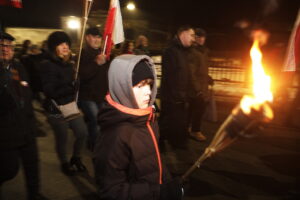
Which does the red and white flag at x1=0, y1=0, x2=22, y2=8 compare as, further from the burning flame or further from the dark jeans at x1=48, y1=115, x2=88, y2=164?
the burning flame

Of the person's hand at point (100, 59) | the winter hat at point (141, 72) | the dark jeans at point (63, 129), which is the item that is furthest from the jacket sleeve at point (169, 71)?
the winter hat at point (141, 72)

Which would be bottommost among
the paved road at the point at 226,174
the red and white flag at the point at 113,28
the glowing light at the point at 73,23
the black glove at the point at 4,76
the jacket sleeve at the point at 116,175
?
the paved road at the point at 226,174

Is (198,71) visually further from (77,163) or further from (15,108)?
(15,108)

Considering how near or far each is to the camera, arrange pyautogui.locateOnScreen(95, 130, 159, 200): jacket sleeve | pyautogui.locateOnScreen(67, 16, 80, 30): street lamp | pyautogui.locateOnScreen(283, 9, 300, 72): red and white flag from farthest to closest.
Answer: pyautogui.locateOnScreen(67, 16, 80, 30): street lamp
pyautogui.locateOnScreen(283, 9, 300, 72): red and white flag
pyautogui.locateOnScreen(95, 130, 159, 200): jacket sleeve

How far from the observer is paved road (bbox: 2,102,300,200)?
155 inches

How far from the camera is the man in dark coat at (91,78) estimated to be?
445cm

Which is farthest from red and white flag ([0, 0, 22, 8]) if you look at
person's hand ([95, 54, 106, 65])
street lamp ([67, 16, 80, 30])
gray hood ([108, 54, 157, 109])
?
street lamp ([67, 16, 80, 30])

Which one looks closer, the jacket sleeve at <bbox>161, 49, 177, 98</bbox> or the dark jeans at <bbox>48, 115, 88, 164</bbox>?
the dark jeans at <bbox>48, 115, 88, 164</bbox>

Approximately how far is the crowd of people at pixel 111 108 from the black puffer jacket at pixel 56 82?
0.04 feet

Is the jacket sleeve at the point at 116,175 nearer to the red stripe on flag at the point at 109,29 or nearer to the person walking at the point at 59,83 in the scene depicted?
the person walking at the point at 59,83

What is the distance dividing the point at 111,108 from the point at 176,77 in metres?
3.18

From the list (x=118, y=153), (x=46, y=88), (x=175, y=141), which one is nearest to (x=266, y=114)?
(x=118, y=153)

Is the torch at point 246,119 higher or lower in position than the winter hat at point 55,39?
lower

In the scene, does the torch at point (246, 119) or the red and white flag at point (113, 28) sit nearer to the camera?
the torch at point (246, 119)
